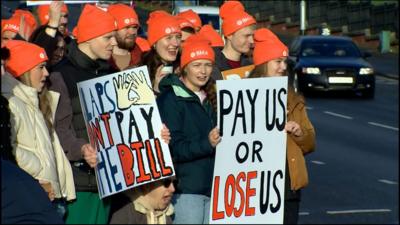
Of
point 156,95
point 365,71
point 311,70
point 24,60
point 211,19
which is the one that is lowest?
point 365,71

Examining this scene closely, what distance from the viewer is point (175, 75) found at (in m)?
8.73

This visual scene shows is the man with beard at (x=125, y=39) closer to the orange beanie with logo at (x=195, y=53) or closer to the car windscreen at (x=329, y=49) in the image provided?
the orange beanie with logo at (x=195, y=53)

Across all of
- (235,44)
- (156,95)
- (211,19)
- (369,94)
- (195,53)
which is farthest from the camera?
(369,94)

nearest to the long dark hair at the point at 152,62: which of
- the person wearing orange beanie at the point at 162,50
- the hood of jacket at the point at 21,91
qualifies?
the person wearing orange beanie at the point at 162,50

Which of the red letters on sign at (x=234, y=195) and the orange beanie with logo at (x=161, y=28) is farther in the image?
the orange beanie with logo at (x=161, y=28)

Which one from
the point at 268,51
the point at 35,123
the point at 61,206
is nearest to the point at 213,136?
the point at 268,51

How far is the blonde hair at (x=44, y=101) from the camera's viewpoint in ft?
25.5

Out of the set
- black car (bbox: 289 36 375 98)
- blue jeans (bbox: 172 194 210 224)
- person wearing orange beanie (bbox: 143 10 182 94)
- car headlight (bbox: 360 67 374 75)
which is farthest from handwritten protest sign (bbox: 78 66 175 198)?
car headlight (bbox: 360 67 374 75)

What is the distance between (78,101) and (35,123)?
3.56ft

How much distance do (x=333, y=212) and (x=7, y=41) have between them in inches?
337

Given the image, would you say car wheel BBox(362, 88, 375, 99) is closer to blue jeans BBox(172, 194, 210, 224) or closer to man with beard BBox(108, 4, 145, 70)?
man with beard BBox(108, 4, 145, 70)

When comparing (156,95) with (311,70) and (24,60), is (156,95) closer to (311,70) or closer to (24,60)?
(24,60)

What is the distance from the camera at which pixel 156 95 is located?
909cm

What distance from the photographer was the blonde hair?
306 inches
